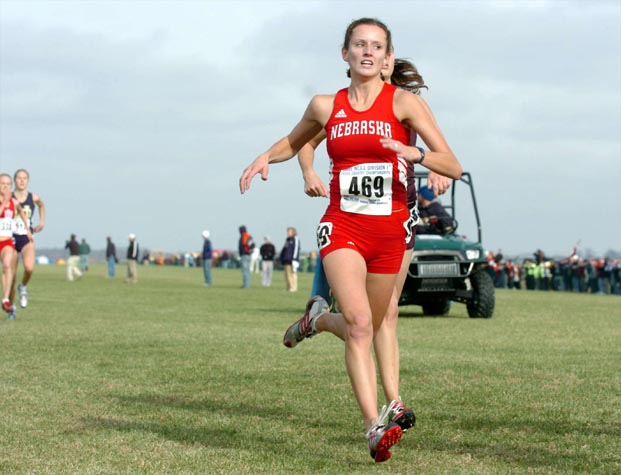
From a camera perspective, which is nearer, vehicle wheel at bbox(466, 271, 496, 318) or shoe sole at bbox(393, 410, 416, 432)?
shoe sole at bbox(393, 410, 416, 432)

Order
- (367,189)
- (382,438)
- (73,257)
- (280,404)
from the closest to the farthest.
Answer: (382,438) → (367,189) → (280,404) → (73,257)

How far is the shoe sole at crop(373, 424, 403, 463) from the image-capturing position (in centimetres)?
526

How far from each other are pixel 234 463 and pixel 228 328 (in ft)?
35.7

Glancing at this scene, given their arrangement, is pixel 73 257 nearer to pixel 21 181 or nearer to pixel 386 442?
pixel 21 181

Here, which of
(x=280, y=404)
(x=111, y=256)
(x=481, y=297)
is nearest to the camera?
(x=280, y=404)

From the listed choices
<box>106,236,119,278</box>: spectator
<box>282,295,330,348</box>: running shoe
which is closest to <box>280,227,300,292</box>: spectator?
<box>106,236,119,278</box>: spectator

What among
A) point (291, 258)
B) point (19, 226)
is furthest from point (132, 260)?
point (19, 226)

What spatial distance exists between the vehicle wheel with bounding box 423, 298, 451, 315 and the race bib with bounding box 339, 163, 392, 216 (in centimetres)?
1607

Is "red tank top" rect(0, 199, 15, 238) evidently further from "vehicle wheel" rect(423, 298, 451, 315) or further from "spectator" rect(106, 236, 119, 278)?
"spectator" rect(106, 236, 119, 278)

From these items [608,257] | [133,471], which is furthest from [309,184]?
[608,257]

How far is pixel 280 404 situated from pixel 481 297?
12.7 metres

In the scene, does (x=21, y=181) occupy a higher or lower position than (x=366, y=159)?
higher

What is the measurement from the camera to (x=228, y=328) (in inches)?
646

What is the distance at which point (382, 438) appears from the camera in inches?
207
